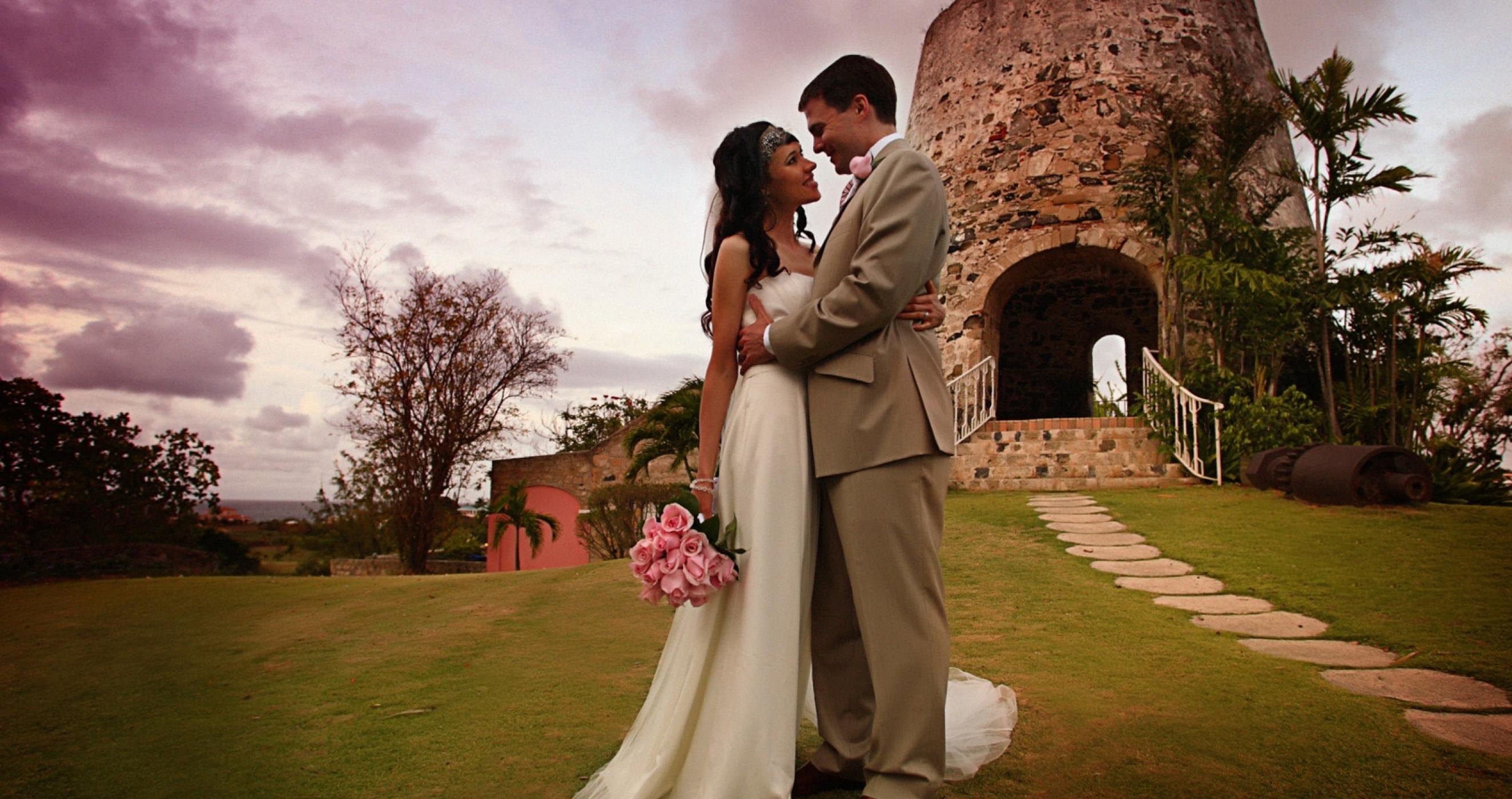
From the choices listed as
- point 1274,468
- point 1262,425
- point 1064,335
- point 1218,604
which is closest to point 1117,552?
point 1218,604

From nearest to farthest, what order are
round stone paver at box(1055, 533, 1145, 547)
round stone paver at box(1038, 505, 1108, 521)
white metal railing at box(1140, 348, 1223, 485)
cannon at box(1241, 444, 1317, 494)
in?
round stone paver at box(1055, 533, 1145, 547), cannon at box(1241, 444, 1317, 494), round stone paver at box(1038, 505, 1108, 521), white metal railing at box(1140, 348, 1223, 485)

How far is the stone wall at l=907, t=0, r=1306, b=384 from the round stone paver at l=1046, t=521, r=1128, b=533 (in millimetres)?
4015

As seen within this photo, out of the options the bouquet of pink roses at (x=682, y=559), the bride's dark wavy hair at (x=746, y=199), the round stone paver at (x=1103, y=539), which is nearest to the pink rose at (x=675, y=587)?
the bouquet of pink roses at (x=682, y=559)

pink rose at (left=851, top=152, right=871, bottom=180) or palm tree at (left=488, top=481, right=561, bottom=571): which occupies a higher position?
pink rose at (left=851, top=152, right=871, bottom=180)

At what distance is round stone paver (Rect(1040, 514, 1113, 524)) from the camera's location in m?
6.26

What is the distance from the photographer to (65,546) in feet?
24.0

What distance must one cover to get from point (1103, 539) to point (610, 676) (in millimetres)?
3952

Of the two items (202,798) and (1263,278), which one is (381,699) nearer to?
(202,798)

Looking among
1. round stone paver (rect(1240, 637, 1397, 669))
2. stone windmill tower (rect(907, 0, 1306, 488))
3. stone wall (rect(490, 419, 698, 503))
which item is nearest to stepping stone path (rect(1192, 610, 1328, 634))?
round stone paver (rect(1240, 637, 1397, 669))

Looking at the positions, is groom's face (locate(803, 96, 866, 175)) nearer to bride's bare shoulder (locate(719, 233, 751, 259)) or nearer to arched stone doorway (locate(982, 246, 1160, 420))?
bride's bare shoulder (locate(719, 233, 751, 259))

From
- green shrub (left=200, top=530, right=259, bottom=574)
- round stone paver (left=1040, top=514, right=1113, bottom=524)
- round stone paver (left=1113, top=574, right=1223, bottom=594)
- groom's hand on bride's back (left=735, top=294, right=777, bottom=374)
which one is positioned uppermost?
groom's hand on bride's back (left=735, top=294, right=777, bottom=374)

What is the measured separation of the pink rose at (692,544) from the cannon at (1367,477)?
18.6ft

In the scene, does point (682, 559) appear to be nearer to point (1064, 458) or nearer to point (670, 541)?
point (670, 541)

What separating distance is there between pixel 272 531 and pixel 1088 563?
12.6 metres
